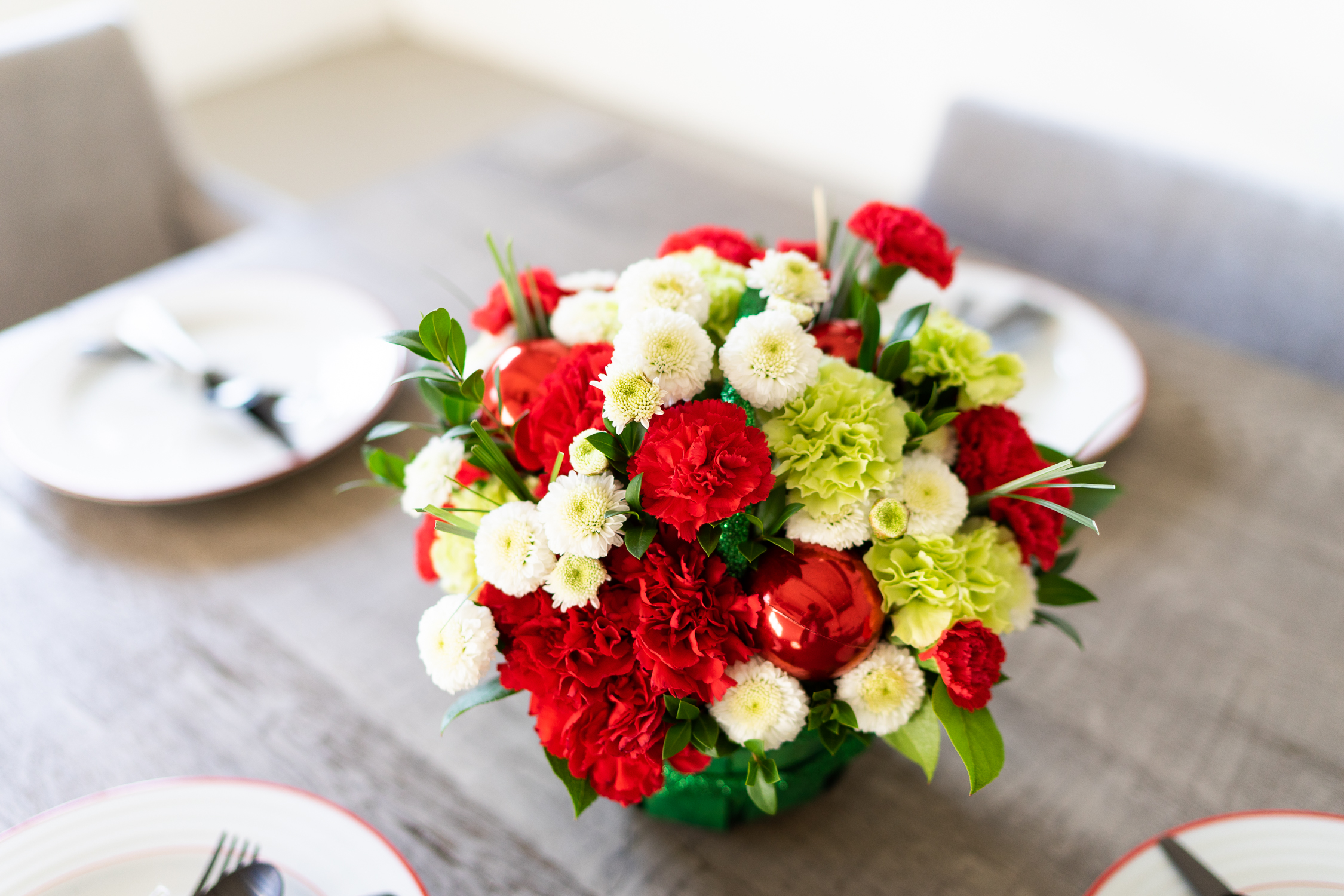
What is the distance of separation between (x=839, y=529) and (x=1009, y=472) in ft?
0.33

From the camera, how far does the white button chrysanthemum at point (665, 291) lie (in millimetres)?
430

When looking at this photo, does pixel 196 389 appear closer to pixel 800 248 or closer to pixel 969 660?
pixel 800 248

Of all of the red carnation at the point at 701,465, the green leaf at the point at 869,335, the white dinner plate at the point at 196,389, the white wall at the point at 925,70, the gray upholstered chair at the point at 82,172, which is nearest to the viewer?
the red carnation at the point at 701,465

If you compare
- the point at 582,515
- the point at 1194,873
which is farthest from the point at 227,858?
the point at 1194,873

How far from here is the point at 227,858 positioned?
50 centimetres

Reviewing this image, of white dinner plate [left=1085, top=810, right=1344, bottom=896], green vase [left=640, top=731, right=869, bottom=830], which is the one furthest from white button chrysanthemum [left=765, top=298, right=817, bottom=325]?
white dinner plate [left=1085, top=810, right=1344, bottom=896]

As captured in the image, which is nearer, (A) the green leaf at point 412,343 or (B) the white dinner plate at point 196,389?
(A) the green leaf at point 412,343

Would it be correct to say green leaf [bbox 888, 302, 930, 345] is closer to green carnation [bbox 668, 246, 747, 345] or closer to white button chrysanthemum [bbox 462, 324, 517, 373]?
green carnation [bbox 668, 246, 747, 345]

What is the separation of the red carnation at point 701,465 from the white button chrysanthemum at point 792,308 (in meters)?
0.07

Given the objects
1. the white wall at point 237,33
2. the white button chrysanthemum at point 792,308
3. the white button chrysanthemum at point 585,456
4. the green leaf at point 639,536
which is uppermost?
the white button chrysanthemum at point 792,308

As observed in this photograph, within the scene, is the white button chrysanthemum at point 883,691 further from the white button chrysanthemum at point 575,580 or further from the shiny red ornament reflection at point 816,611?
the white button chrysanthemum at point 575,580

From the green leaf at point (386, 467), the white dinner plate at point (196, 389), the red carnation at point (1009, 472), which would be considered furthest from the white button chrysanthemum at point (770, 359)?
the white dinner plate at point (196, 389)

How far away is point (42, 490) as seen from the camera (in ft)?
2.47

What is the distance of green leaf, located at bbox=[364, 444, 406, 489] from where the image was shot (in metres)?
0.49
